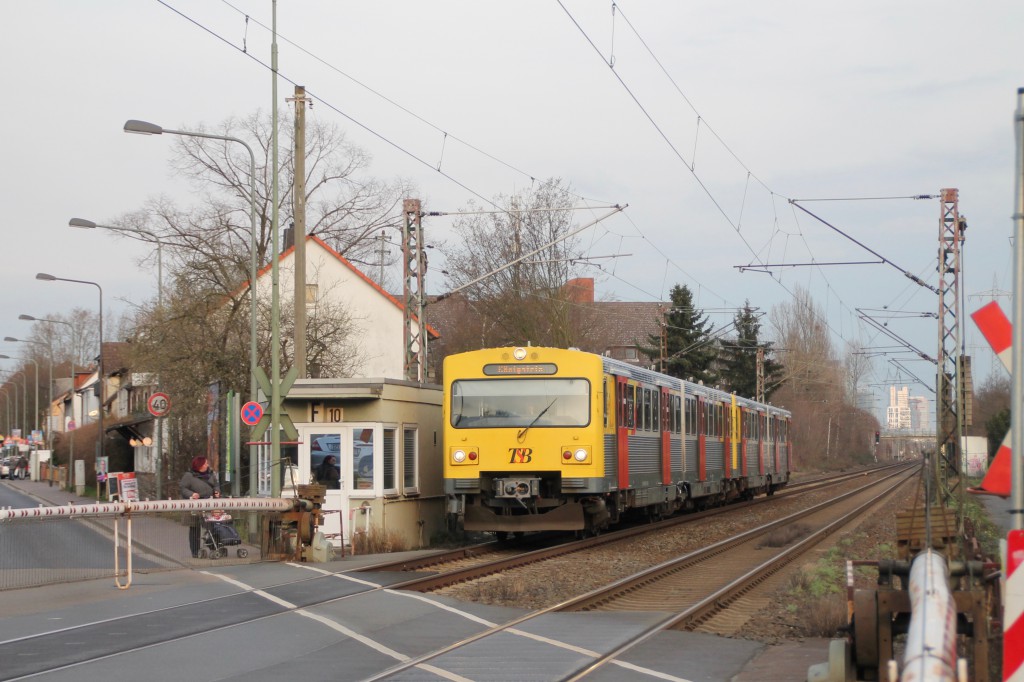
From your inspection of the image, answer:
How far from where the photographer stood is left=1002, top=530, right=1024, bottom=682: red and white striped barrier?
18.5ft

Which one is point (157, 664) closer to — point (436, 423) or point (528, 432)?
point (528, 432)

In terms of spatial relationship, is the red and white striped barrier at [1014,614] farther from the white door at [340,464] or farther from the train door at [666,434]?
the train door at [666,434]

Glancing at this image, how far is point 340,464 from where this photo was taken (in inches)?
774

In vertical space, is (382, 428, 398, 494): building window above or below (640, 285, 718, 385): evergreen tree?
below

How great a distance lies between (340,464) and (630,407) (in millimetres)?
5842

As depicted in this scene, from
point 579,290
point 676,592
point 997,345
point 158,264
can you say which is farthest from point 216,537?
point 579,290

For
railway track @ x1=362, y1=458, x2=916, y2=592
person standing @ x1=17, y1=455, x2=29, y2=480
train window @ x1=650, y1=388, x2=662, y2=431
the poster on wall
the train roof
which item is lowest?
person standing @ x1=17, y1=455, x2=29, y2=480

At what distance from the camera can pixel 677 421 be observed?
27.1 m

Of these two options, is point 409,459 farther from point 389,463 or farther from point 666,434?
point 666,434

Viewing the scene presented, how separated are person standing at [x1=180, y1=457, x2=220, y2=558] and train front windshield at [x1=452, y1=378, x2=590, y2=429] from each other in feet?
13.7

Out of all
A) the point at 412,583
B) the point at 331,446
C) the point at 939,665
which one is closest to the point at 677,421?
the point at 331,446

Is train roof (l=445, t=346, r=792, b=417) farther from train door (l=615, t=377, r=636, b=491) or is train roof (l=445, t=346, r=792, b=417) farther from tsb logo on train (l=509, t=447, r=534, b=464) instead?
tsb logo on train (l=509, t=447, r=534, b=464)

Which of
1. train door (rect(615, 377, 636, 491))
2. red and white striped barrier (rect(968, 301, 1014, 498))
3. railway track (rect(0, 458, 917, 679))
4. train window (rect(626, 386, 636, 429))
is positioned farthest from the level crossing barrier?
red and white striped barrier (rect(968, 301, 1014, 498))

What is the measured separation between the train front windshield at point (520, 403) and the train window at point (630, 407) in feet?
8.04
